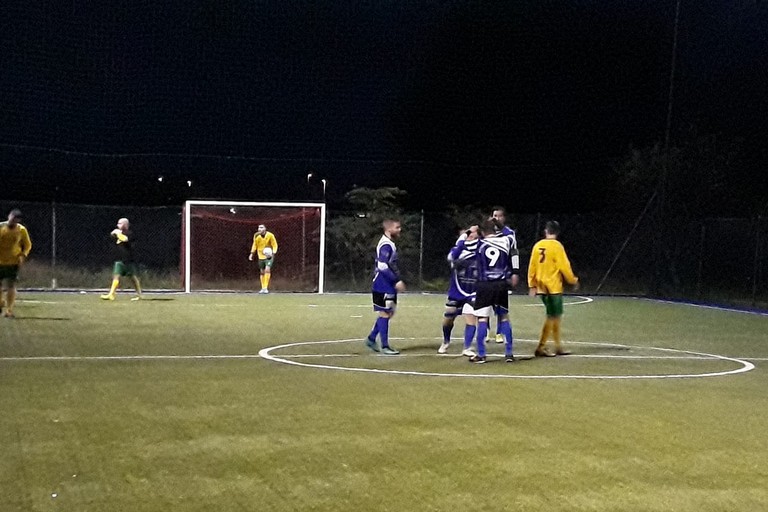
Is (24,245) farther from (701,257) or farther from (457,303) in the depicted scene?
(701,257)

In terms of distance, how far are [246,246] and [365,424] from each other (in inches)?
833

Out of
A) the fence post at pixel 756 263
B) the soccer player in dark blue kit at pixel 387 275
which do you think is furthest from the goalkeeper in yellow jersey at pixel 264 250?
the soccer player in dark blue kit at pixel 387 275

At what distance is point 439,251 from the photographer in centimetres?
3078

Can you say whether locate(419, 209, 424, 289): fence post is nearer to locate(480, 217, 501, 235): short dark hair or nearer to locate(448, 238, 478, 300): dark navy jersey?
locate(448, 238, 478, 300): dark navy jersey

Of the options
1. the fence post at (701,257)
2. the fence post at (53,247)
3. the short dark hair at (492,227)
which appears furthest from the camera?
the fence post at (701,257)

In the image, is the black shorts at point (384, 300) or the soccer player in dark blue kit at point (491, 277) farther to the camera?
the black shorts at point (384, 300)

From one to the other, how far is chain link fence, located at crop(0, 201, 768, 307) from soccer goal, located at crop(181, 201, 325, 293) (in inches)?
Answer: 15.8

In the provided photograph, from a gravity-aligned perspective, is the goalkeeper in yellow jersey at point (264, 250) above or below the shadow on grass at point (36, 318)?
above

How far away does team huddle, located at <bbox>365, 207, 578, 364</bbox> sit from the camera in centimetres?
1184

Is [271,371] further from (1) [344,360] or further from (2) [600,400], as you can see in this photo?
(2) [600,400]

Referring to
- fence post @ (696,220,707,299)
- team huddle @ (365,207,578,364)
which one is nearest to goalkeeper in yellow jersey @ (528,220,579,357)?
team huddle @ (365,207,578,364)

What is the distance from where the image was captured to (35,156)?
111 ft

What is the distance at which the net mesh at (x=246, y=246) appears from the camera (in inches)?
1084

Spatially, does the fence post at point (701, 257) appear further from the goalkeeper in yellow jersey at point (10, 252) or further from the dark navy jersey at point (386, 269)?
the goalkeeper in yellow jersey at point (10, 252)
